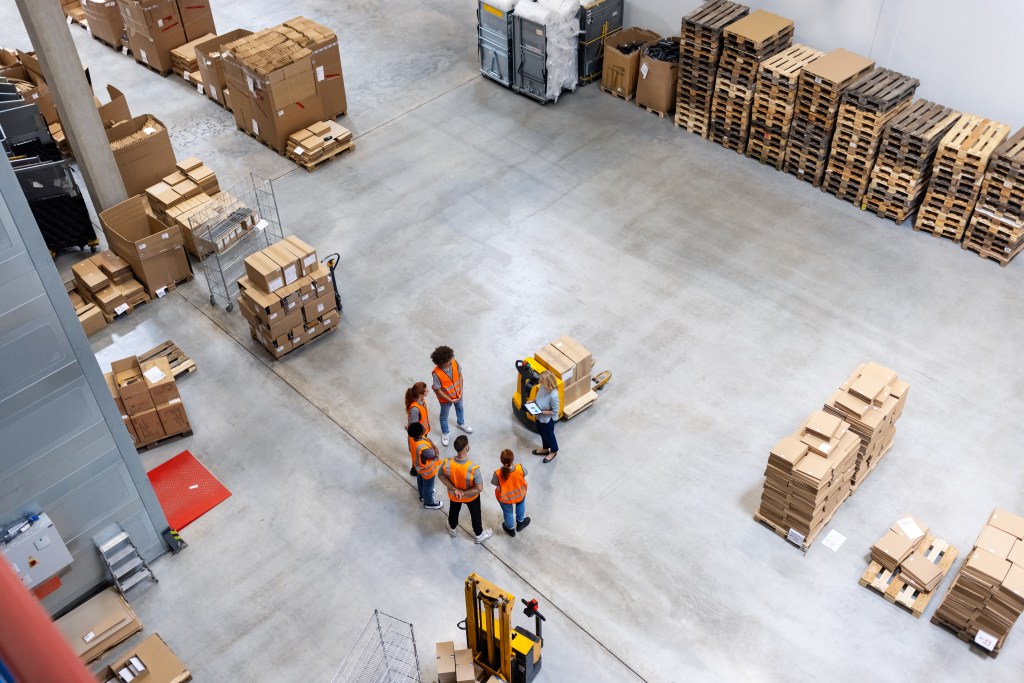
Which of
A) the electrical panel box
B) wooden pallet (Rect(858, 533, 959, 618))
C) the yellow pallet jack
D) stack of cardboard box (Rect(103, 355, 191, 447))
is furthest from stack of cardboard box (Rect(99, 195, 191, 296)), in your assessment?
wooden pallet (Rect(858, 533, 959, 618))

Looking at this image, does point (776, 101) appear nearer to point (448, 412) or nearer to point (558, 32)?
point (558, 32)

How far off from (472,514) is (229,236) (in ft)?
21.7

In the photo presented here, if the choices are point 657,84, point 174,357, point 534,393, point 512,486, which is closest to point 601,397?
point 534,393

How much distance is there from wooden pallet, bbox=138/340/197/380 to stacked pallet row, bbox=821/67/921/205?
10444mm

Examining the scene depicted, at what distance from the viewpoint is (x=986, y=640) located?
30.1 ft

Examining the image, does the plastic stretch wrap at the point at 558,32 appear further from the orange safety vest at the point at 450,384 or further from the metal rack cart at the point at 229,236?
the orange safety vest at the point at 450,384

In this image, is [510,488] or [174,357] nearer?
[510,488]

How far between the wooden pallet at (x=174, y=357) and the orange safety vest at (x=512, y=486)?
5129 millimetres

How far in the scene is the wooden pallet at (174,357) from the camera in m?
12.4

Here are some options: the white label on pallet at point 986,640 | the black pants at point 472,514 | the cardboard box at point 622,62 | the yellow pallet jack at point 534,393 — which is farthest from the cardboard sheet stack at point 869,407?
the cardboard box at point 622,62

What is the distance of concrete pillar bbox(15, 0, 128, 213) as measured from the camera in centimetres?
1182

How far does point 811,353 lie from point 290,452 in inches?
278

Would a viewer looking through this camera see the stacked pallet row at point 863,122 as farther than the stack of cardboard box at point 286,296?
Yes

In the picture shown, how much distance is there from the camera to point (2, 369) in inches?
317
